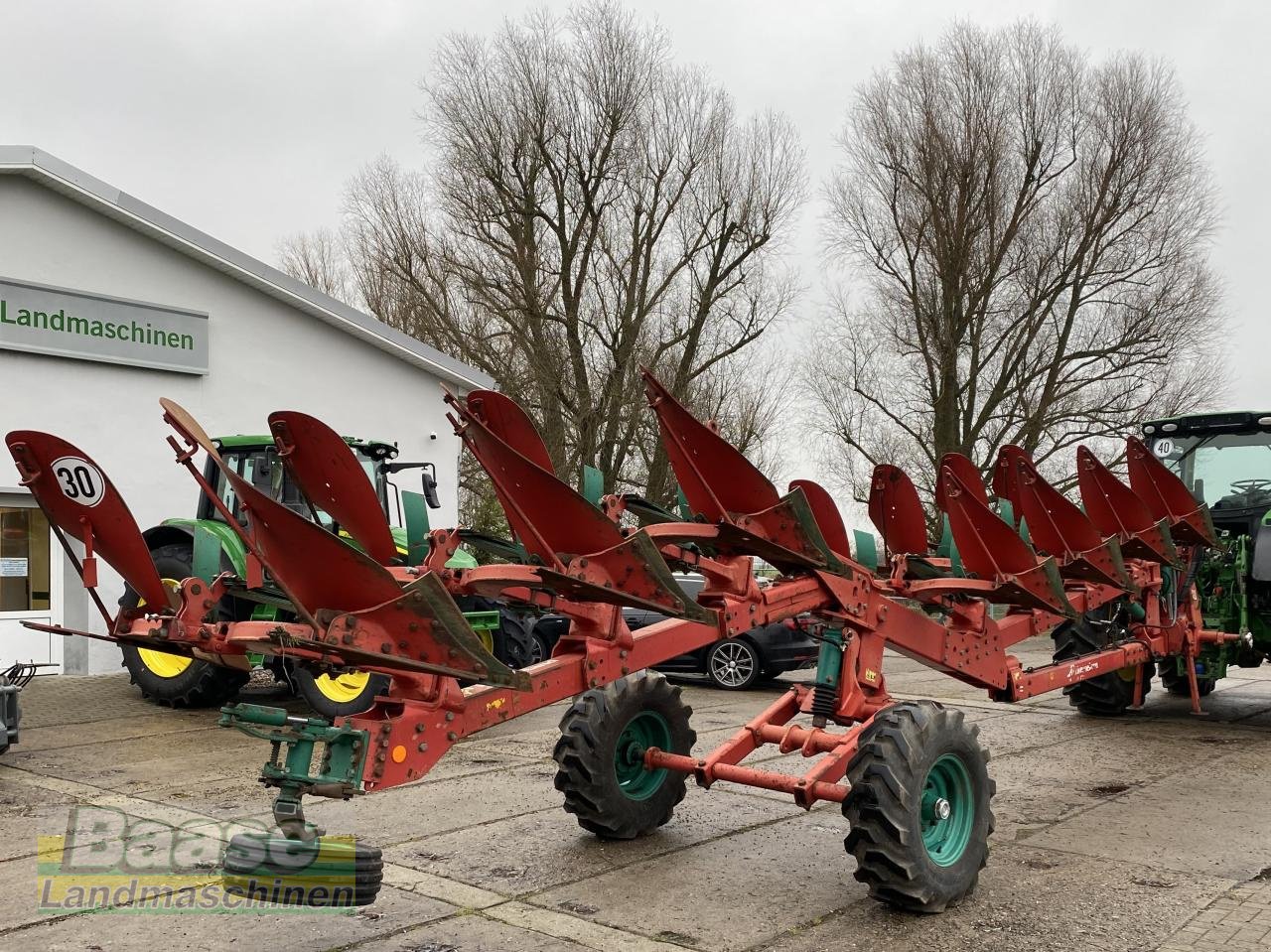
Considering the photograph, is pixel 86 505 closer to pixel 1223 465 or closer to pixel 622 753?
pixel 622 753

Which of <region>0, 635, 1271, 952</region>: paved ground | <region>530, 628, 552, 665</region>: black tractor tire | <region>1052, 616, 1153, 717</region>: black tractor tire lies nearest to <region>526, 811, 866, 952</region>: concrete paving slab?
<region>0, 635, 1271, 952</region>: paved ground

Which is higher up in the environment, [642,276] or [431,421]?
[642,276]

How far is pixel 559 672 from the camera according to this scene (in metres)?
4.88

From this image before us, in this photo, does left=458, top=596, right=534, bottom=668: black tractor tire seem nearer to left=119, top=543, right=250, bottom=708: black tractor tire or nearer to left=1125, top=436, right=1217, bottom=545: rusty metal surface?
left=119, top=543, right=250, bottom=708: black tractor tire

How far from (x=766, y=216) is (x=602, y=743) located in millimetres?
22666

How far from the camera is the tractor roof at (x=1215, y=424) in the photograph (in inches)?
415

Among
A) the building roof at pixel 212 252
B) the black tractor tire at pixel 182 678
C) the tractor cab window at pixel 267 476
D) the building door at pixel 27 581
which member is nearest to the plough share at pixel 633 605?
the tractor cab window at pixel 267 476

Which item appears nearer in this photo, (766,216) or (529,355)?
(529,355)

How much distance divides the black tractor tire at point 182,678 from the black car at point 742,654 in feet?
11.0

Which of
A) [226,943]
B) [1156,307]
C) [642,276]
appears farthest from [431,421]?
[1156,307]

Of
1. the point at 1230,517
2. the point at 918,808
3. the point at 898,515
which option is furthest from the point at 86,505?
the point at 1230,517

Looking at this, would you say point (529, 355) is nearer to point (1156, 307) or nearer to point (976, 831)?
point (1156, 307)

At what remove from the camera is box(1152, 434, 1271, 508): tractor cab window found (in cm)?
1058

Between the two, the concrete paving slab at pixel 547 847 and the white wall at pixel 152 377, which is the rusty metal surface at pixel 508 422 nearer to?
the concrete paving slab at pixel 547 847
